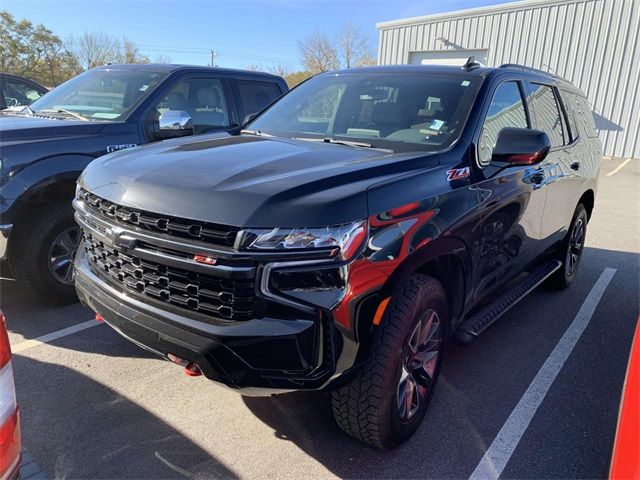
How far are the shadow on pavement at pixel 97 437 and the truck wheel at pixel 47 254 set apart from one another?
1022mm

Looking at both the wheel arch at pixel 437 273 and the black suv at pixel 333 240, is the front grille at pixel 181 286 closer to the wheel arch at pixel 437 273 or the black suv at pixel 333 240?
the black suv at pixel 333 240

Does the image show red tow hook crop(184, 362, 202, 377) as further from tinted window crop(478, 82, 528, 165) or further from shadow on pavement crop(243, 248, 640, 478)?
tinted window crop(478, 82, 528, 165)

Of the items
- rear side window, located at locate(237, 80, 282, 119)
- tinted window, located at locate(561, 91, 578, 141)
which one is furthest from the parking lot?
rear side window, located at locate(237, 80, 282, 119)

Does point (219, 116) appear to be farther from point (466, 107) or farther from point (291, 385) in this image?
point (291, 385)

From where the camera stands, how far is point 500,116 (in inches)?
129

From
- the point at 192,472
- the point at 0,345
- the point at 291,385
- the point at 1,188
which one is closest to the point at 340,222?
the point at 291,385

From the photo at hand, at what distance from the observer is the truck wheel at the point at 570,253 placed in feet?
15.8

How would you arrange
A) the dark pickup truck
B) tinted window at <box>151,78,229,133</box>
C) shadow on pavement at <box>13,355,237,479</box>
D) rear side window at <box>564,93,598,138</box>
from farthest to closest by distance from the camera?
tinted window at <box>151,78,229,133</box> → rear side window at <box>564,93,598,138</box> → the dark pickup truck → shadow on pavement at <box>13,355,237,479</box>

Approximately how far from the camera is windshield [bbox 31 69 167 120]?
15.1 ft

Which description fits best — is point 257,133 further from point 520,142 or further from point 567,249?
point 567,249

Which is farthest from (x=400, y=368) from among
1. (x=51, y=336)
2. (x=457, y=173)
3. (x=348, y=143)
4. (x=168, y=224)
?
(x=51, y=336)

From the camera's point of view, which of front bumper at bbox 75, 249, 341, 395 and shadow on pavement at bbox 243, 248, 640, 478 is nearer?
front bumper at bbox 75, 249, 341, 395

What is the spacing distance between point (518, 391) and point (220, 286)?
7.13 ft

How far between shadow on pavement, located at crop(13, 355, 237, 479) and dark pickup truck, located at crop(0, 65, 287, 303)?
1.14 metres
